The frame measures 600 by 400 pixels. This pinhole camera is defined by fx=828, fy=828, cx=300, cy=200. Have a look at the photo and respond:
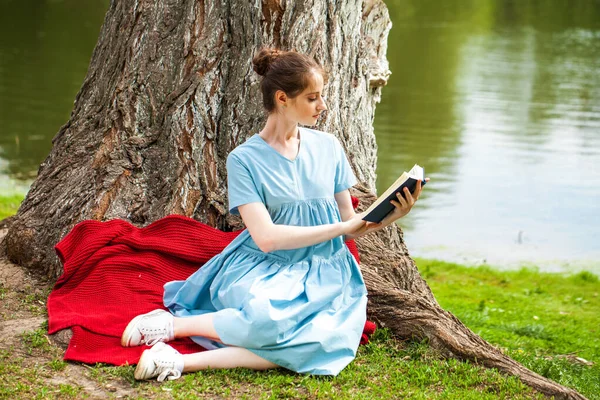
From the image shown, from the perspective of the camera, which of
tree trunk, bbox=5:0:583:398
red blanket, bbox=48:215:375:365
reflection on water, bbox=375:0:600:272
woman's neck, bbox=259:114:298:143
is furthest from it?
reflection on water, bbox=375:0:600:272

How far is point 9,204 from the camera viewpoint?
8.27 metres

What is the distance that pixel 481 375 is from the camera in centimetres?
366

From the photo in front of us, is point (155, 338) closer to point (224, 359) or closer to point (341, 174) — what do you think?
point (224, 359)

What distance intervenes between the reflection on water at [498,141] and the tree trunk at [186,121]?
3.77 meters

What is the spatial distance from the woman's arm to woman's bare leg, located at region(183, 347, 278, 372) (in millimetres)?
445

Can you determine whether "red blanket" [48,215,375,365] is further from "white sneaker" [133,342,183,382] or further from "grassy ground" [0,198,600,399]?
"white sneaker" [133,342,183,382]

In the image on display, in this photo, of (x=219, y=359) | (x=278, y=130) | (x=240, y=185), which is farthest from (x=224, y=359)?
(x=278, y=130)

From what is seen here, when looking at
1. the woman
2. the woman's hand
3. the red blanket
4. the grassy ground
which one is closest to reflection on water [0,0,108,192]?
the red blanket

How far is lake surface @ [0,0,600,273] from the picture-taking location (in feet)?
28.9

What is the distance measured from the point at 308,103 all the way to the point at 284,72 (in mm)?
168

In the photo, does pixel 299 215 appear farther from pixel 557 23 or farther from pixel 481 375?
pixel 557 23

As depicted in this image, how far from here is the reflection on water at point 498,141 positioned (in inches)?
340

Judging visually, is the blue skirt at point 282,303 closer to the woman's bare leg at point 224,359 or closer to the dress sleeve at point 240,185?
the woman's bare leg at point 224,359

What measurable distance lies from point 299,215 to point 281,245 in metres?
0.23
